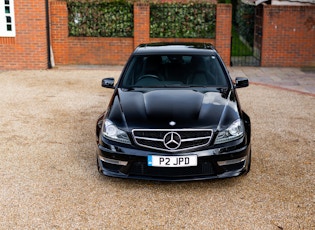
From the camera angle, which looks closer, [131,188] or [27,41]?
[131,188]

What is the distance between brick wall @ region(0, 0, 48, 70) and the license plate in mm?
12461

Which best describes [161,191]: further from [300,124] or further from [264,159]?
[300,124]

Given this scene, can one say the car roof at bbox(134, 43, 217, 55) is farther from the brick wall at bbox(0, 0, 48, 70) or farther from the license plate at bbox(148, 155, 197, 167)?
the brick wall at bbox(0, 0, 48, 70)

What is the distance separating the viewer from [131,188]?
20.2 ft

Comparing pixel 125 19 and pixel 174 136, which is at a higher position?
pixel 125 19

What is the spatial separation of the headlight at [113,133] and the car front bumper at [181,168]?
4.0 inches

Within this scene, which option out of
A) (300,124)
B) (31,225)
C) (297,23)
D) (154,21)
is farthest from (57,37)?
(31,225)

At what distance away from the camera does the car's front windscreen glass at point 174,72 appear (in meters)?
7.25

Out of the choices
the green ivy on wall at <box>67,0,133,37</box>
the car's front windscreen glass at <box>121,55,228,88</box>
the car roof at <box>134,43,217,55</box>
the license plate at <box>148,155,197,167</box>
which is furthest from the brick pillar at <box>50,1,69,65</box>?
the license plate at <box>148,155,197,167</box>

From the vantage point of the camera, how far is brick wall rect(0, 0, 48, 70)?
17.0 m

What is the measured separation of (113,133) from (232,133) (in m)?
1.37

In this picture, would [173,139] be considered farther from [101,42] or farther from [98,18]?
[98,18]

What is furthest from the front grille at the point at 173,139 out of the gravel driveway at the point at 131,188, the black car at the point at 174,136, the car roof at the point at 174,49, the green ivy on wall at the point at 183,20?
the green ivy on wall at the point at 183,20

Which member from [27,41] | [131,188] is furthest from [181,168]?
[27,41]
